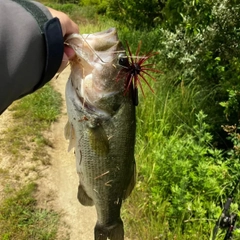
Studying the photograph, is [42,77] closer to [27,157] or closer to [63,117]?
[27,157]

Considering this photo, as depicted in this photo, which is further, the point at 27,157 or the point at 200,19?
the point at 27,157

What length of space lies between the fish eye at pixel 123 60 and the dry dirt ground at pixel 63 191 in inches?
93.5

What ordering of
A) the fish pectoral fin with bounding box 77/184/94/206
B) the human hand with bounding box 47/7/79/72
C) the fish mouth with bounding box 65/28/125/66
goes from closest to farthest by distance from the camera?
the human hand with bounding box 47/7/79/72
the fish mouth with bounding box 65/28/125/66
the fish pectoral fin with bounding box 77/184/94/206

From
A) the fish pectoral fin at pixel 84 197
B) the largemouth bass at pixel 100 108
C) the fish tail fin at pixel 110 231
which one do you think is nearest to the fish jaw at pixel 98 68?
the largemouth bass at pixel 100 108

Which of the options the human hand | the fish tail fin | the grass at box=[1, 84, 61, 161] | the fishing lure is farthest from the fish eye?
the grass at box=[1, 84, 61, 161]

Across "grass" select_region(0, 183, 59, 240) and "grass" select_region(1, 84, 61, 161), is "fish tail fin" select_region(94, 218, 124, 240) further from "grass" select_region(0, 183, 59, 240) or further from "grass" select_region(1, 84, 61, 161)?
"grass" select_region(1, 84, 61, 161)

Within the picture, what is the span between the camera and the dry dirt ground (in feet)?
12.4

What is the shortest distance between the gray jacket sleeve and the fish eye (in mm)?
373

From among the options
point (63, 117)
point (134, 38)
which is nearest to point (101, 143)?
point (63, 117)

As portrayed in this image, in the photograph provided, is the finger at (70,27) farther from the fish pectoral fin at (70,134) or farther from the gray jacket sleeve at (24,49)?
the fish pectoral fin at (70,134)

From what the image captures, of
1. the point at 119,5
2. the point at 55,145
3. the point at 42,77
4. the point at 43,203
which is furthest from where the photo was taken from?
the point at 119,5

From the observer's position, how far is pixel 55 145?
508 cm

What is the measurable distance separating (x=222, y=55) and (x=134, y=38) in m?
4.17

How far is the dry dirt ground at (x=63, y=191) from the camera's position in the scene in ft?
12.4
